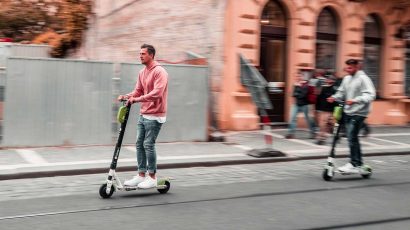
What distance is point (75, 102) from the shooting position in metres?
11.3

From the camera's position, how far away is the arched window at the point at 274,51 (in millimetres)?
15750

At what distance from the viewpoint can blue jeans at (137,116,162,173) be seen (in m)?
6.95

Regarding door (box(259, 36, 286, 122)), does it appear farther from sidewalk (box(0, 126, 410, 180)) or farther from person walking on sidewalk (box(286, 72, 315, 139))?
person walking on sidewalk (box(286, 72, 315, 139))

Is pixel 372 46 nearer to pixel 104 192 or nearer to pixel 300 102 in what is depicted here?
pixel 300 102

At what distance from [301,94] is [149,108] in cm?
709

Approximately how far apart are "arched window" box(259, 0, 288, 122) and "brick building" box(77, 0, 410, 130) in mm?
28

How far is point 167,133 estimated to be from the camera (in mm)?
12281

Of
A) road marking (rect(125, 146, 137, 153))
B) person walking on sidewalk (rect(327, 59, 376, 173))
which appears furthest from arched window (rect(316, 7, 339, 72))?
person walking on sidewalk (rect(327, 59, 376, 173))

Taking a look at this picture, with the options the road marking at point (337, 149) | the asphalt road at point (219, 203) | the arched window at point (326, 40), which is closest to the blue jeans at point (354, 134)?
the asphalt road at point (219, 203)

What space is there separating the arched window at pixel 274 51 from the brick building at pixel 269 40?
28 mm

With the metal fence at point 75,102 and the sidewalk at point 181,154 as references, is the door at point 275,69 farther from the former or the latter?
the metal fence at point 75,102

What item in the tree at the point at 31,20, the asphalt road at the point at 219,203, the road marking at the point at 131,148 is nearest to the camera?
the asphalt road at the point at 219,203

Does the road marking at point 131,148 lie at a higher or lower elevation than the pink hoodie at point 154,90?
lower

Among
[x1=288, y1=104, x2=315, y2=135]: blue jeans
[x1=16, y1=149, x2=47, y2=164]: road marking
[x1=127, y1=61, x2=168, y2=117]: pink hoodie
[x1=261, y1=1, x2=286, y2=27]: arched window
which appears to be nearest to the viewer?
[x1=127, y1=61, x2=168, y2=117]: pink hoodie
